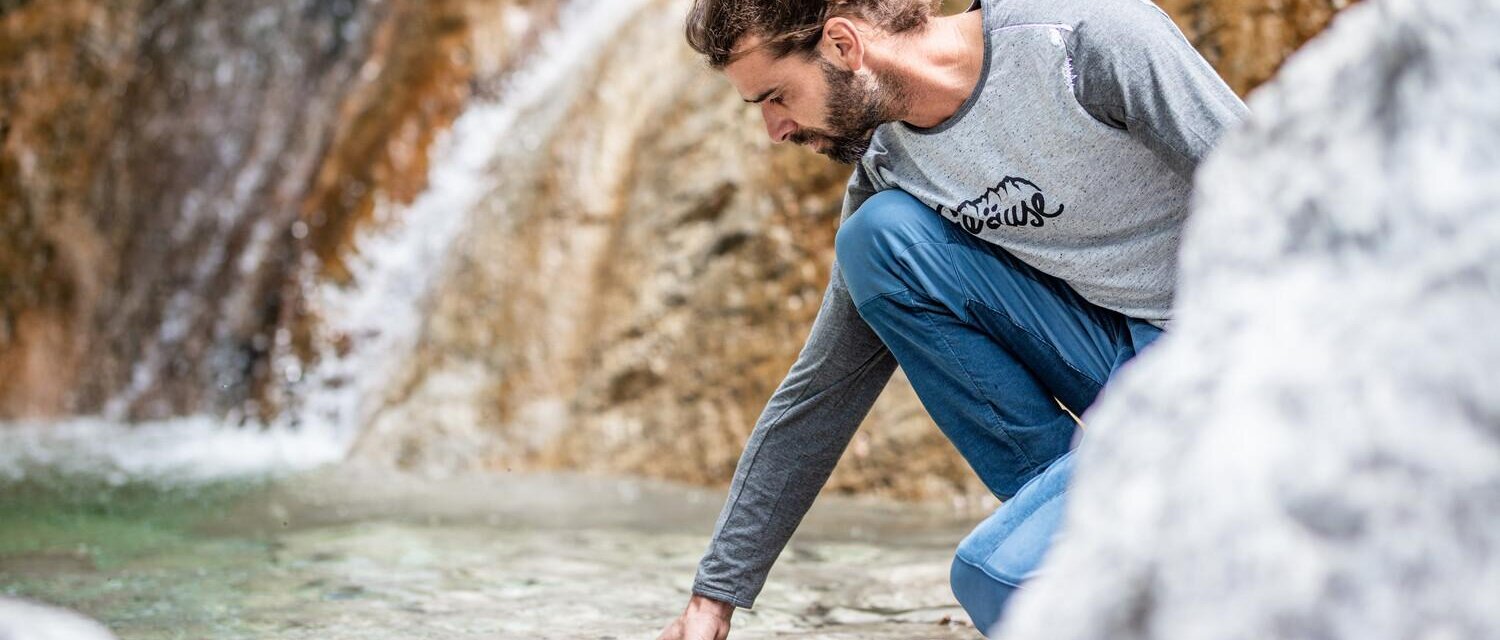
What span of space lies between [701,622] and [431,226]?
12.4 ft

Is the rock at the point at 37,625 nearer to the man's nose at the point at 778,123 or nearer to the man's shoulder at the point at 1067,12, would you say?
the man's nose at the point at 778,123

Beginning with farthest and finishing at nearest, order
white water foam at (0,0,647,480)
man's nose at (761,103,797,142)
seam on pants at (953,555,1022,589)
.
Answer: white water foam at (0,0,647,480) → man's nose at (761,103,797,142) → seam on pants at (953,555,1022,589)

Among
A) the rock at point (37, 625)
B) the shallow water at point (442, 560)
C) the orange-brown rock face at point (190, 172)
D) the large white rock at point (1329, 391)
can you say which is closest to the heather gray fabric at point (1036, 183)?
the shallow water at point (442, 560)

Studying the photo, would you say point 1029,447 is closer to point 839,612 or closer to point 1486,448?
point 839,612

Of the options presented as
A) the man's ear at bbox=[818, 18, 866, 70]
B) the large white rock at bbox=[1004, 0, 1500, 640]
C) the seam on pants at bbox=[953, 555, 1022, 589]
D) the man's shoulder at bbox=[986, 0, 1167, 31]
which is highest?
the man's ear at bbox=[818, 18, 866, 70]

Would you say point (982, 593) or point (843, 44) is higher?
point (843, 44)

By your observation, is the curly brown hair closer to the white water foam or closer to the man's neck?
the man's neck

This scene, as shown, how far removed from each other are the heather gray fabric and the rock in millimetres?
802

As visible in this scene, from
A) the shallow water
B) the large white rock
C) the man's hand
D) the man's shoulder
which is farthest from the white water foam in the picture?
the large white rock

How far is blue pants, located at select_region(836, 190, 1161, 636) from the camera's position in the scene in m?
1.66

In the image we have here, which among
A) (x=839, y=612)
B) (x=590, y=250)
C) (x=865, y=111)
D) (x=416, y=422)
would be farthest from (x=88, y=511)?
(x=865, y=111)

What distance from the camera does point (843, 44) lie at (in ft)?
5.45

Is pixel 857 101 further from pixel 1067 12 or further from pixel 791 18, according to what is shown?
pixel 1067 12

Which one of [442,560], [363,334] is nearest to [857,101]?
[442,560]
